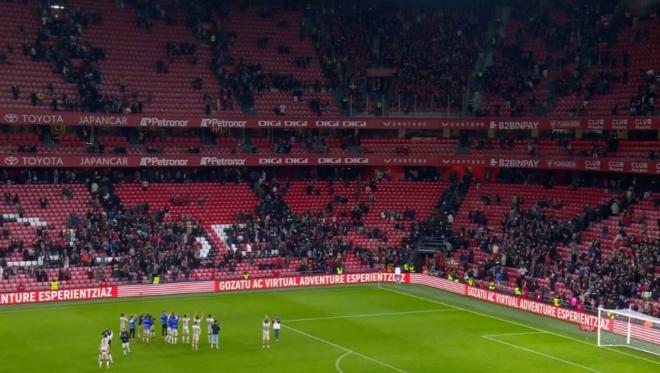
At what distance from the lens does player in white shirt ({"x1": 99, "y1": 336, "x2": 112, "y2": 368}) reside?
40688 millimetres

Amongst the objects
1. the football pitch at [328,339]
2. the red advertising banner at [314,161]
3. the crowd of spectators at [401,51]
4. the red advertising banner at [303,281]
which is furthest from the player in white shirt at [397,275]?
the crowd of spectators at [401,51]

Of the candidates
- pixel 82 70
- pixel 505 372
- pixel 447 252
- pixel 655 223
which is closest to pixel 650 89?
pixel 655 223

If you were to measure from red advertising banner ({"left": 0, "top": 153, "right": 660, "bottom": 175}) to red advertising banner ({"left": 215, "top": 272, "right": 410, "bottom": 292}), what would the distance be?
37.1ft

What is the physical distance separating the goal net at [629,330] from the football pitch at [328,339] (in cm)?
95

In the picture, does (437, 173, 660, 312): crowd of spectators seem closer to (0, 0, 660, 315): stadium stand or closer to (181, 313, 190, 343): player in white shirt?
(0, 0, 660, 315): stadium stand

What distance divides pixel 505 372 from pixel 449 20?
45683 mm

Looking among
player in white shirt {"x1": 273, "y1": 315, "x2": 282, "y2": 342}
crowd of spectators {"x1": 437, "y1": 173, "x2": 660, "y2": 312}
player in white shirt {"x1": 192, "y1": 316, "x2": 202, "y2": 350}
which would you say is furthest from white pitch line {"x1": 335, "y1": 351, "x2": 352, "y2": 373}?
crowd of spectators {"x1": 437, "y1": 173, "x2": 660, "y2": 312}

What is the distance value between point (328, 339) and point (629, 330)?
14.7 metres

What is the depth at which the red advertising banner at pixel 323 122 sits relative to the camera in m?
64.4

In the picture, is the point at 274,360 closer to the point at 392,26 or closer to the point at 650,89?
the point at 650,89

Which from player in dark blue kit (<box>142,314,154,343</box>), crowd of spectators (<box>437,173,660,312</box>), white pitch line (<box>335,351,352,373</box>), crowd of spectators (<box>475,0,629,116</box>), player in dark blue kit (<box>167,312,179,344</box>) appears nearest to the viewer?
white pitch line (<box>335,351,352,373</box>)

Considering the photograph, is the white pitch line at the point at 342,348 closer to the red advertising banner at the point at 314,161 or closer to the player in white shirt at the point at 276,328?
the player in white shirt at the point at 276,328

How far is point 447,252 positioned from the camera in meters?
68.9

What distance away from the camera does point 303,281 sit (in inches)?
2557
